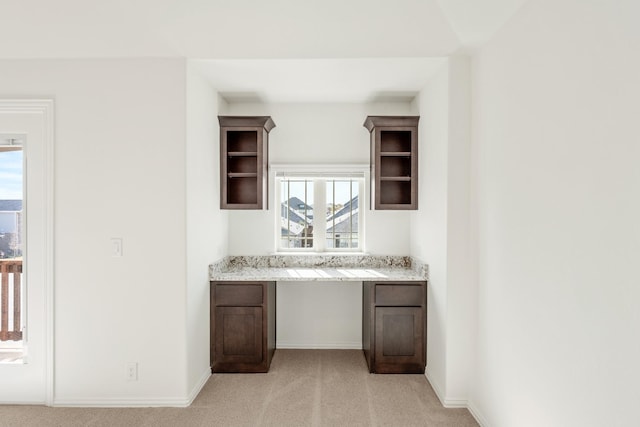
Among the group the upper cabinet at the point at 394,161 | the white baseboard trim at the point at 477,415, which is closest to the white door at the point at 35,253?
the upper cabinet at the point at 394,161

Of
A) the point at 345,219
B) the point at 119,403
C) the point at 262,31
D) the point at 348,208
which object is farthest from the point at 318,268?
the point at 262,31

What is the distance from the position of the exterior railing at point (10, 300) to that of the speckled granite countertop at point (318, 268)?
1394 mm

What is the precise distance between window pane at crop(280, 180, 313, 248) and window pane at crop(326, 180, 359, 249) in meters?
0.22

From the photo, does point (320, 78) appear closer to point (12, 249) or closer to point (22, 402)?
point (12, 249)

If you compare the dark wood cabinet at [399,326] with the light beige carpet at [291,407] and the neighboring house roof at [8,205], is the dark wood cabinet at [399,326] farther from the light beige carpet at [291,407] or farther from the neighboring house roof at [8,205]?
the neighboring house roof at [8,205]

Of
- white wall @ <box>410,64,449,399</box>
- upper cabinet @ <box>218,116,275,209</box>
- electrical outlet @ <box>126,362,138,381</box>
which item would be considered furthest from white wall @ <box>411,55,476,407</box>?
electrical outlet @ <box>126,362,138,381</box>

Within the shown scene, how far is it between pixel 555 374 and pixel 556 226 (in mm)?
698

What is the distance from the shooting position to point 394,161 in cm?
409

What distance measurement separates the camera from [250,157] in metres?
4.12

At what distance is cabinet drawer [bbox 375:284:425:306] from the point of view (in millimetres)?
3559

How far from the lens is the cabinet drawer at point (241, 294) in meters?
3.60

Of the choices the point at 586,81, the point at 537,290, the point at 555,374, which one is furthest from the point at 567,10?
the point at 555,374

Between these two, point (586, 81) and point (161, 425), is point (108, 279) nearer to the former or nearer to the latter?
point (161, 425)

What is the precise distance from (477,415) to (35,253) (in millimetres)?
3360
